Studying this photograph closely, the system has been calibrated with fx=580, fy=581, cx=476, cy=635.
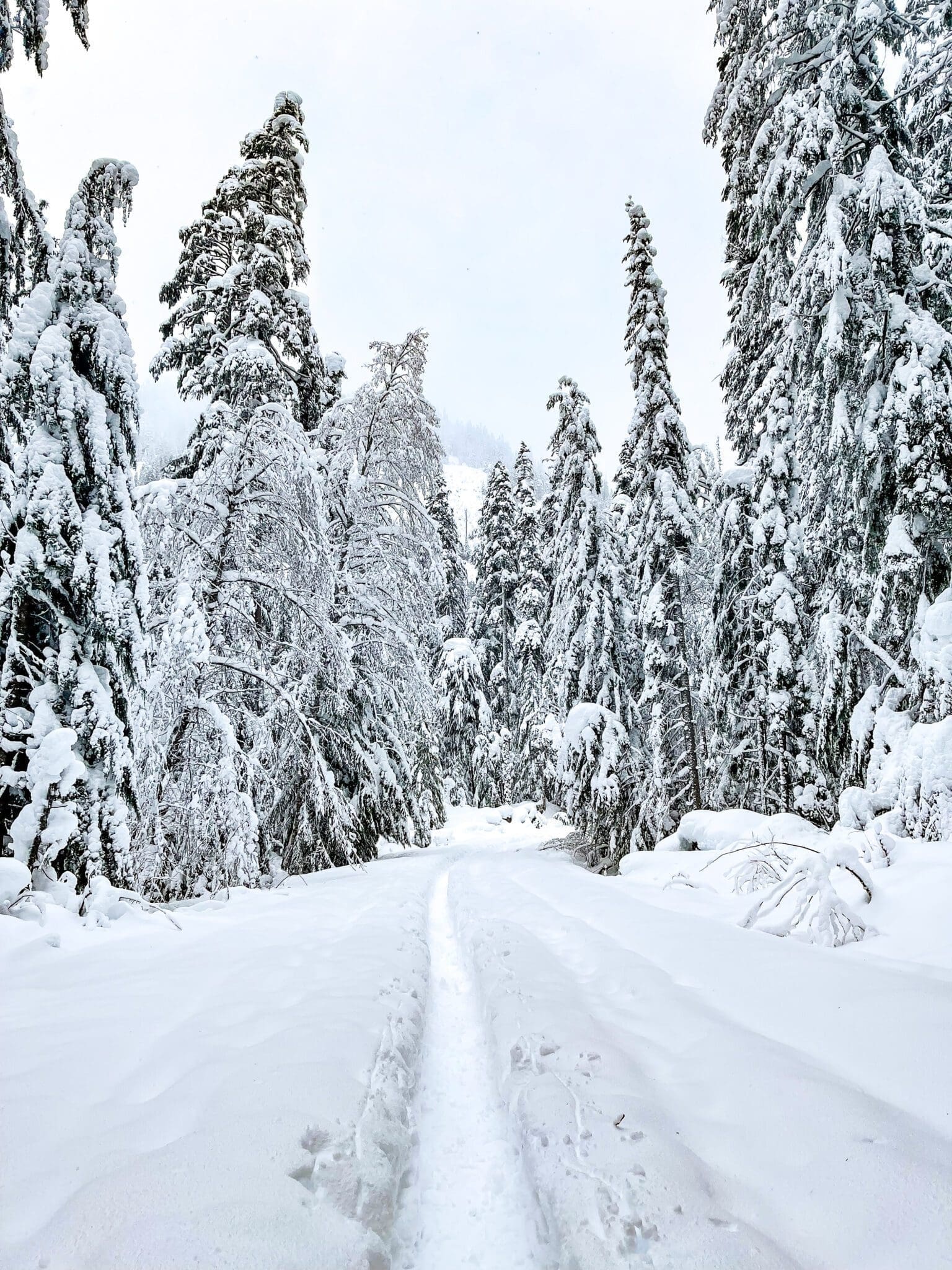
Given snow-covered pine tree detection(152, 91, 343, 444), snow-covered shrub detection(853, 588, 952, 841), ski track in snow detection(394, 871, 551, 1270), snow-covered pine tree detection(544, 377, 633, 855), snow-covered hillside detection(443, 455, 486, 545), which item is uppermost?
snow-covered hillside detection(443, 455, 486, 545)

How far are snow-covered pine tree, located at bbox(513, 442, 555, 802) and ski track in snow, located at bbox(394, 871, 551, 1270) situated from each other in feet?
51.9

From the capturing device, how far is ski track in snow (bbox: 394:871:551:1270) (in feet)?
6.25

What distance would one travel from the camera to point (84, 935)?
420 cm

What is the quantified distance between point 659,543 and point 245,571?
8289 millimetres

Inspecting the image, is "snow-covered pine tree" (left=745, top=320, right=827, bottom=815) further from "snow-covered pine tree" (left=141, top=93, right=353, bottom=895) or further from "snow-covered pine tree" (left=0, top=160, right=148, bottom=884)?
"snow-covered pine tree" (left=0, top=160, right=148, bottom=884)

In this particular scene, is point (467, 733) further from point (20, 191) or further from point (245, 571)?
point (20, 191)

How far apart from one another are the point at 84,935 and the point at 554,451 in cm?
1425

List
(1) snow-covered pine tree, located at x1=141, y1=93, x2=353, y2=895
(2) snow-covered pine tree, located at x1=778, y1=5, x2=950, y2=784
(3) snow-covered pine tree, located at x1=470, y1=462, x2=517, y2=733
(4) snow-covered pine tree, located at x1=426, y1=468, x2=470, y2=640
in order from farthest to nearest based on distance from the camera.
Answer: (3) snow-covered pine tree, located at x1=470, y1=462, x2=517, y2=733, (4) snow-covered pine tree, located at x1=426, y1=468, x2=470, y2=640, (1) snow-covered pine tree, located at x1=141, y1=93, x2=353, y2=895, (2) snow-covered pine tree, located at x1=778, y1=5, x2=950, y2=784

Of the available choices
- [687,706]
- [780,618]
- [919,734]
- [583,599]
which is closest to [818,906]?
[919,734]

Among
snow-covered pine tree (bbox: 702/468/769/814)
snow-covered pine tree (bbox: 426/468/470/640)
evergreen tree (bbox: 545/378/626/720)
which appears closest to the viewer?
snow-covered pine tree (bbox: 702/468/769/814)

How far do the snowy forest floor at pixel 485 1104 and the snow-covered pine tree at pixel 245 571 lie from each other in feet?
10.4

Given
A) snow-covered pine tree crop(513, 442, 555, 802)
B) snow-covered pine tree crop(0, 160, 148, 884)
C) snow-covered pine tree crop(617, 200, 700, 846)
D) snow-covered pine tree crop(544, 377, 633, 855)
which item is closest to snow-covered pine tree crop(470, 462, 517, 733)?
snow-covered pine tree crop(513, 442, 555, 802)

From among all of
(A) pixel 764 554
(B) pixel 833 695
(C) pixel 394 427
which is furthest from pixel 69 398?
(A) pixel 764 554

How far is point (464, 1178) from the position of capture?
2295mm
